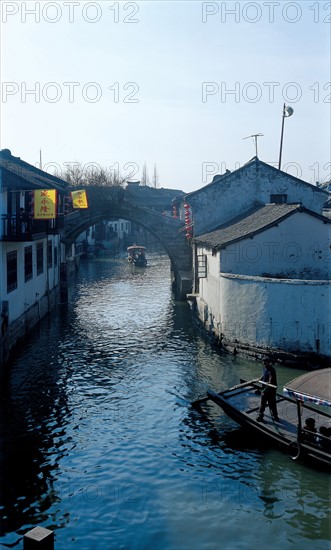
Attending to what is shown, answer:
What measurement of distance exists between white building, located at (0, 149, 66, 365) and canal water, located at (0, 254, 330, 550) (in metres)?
1.87

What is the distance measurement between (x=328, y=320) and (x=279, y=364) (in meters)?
2.59

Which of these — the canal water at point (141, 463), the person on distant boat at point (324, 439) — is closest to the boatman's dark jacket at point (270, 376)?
the canal water at point (141, 463)

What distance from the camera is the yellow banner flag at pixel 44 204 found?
79.8ft

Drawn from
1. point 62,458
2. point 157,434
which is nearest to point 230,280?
point 157,434

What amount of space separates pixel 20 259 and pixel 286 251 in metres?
12.3

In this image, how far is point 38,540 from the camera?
921cm

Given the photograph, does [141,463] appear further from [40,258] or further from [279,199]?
[279,199]

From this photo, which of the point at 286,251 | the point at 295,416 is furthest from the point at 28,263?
the point at 295,416

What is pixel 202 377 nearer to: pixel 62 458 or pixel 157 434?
pixel 157 434

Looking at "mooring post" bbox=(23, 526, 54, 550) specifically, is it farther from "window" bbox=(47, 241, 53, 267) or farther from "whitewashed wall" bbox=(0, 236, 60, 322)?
"window" bbox=(47, 241, 53, 267)

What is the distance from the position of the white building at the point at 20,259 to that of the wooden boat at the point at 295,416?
9.65m

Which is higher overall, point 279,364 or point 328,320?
point 328,320

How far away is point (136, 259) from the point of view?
60062 mm

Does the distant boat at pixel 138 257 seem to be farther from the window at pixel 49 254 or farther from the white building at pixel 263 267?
the white building at pixel 263 267
